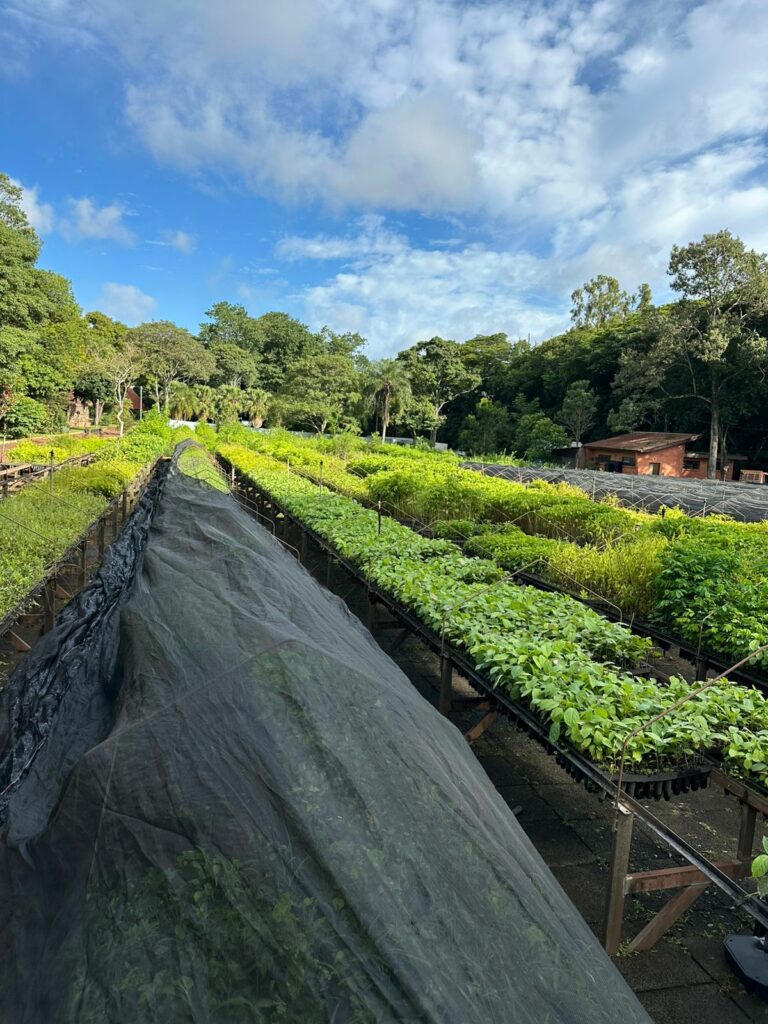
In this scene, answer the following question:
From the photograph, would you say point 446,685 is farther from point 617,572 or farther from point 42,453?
point 42,453

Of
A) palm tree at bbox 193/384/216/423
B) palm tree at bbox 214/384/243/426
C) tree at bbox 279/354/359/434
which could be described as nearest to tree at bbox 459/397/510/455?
tree at bbox 279/354/359/434

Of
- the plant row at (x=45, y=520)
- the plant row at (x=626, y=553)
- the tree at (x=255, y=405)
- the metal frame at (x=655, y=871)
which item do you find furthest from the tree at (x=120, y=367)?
the metal frame at (x=655, y=871)

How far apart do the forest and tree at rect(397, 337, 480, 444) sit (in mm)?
114

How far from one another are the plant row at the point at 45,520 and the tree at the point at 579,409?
3081 cm

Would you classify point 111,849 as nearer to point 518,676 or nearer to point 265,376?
point 518,676

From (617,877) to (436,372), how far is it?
4847 cm

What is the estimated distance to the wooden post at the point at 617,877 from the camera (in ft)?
8.91

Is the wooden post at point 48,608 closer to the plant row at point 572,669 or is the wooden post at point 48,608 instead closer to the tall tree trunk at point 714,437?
the plant row at point 572,669

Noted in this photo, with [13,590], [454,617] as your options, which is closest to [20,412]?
[13,590]

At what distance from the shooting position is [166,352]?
147ft

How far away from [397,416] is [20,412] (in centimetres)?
2502

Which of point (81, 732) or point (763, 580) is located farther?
point (763, 580)

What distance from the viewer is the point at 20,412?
31500 mm

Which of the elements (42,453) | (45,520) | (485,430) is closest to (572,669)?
(45,520)
